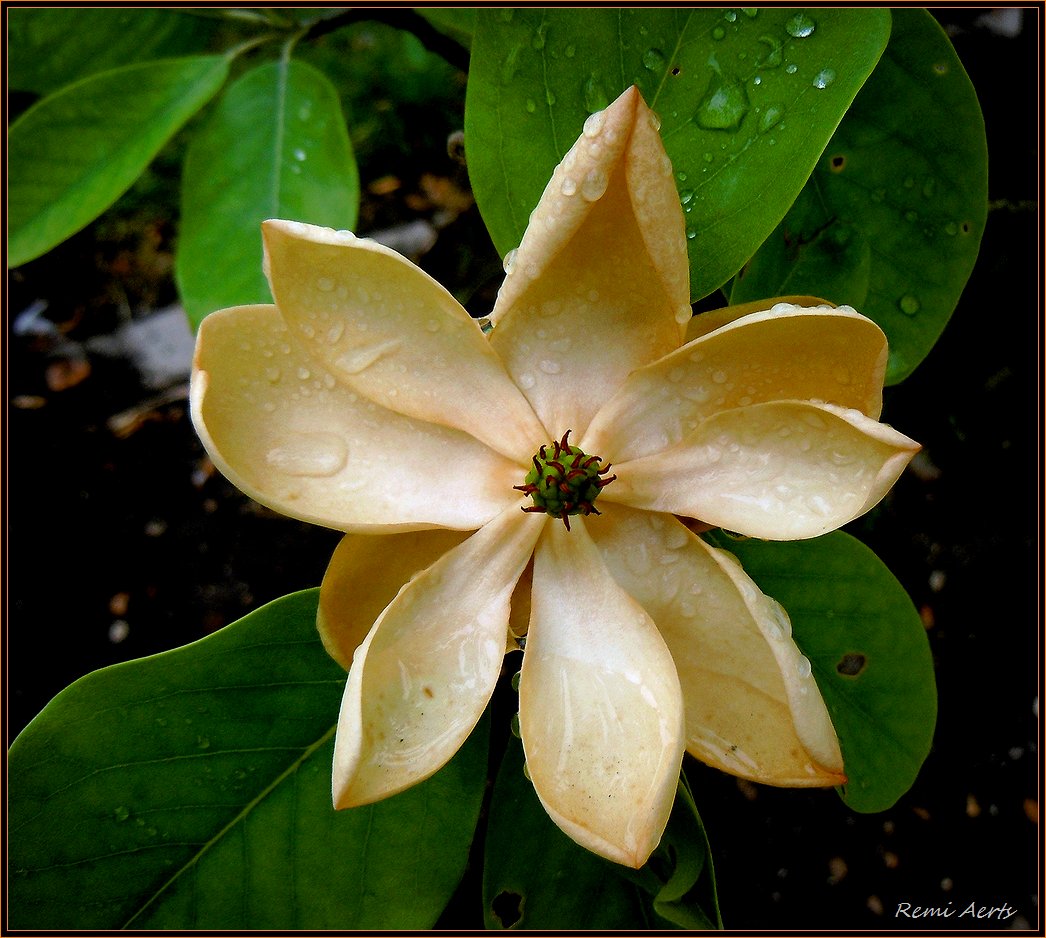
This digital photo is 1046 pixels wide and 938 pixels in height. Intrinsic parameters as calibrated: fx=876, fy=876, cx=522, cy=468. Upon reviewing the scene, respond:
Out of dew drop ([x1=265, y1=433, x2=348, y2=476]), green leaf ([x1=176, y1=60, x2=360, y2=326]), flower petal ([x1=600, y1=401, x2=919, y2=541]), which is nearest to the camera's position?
flower petal ([x1=600, y1=401, x2=919, y2=541])

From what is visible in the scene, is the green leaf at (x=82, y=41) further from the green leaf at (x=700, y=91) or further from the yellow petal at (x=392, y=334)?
the yellow petal at (x=392, y=334)

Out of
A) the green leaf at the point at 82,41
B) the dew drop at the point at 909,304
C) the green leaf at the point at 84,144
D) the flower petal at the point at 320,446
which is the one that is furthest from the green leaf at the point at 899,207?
the green leaf at the point at 82,41

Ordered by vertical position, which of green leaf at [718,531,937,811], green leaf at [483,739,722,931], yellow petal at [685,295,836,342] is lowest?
green leaf at [483,739,722,931]

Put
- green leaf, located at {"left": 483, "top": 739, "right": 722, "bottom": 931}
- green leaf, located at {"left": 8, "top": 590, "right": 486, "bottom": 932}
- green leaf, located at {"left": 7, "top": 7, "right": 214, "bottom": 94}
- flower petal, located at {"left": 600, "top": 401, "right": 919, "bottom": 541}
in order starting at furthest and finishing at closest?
green leaf, located at {"left": 7, "top": 7, "right": 214, "bottom": 94}, green leaf, located at {"left": 483, "top": 739, "right": 722, "bottom": 931}, green leaf, located at {"left": 8, "top": 590, "right": 486, "bottom": 932}, flower petal, located at {"left": 600, "top": 401, "right": 919, "bottom": 541}

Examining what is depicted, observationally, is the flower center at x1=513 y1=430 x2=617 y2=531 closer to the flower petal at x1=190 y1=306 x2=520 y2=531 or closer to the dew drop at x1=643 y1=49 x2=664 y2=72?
the flower petal at x1=190 y1=306 x2=520 y2=531

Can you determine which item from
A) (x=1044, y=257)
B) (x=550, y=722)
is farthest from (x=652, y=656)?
(x=1044, y=257)

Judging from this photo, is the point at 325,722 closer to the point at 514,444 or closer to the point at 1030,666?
the point at 514,444

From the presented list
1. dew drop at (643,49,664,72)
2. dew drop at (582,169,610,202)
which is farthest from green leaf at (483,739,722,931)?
dew drop at (643,49,664,72)

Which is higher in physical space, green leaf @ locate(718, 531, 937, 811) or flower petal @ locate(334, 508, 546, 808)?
flower petal @ locate(334, 508, 546, 808)
